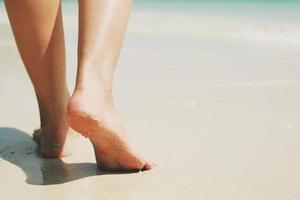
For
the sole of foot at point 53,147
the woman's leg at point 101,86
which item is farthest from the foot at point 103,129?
the sole of foot at point 53,147

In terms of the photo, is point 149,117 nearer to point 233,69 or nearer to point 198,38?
point 233,69

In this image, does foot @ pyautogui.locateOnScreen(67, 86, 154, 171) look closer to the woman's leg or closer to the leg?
the woman's leg

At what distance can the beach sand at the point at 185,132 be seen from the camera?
3.43ft

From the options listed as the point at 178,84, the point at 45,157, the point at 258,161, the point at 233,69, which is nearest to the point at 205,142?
the point at 258,161

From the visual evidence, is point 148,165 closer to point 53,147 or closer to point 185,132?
point 53,147

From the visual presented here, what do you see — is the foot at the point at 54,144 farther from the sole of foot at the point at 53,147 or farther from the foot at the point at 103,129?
the foot at the point at 103,129

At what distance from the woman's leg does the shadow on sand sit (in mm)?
64

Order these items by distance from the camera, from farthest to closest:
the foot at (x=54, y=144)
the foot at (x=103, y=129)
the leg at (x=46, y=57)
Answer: the foot at (x=54, y=144), the leg at (x=46, y=57), the foot at (x=103, y=129)

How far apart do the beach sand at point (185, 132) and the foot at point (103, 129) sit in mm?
29

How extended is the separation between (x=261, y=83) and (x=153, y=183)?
4.41 feet

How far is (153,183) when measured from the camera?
3.52ft

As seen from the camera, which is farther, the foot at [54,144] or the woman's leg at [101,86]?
the foot at [54,144]

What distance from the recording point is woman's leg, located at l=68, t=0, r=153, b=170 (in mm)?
1012

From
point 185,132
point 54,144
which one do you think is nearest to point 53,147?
point 54,144
